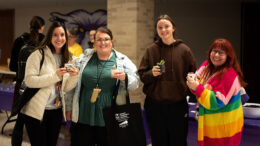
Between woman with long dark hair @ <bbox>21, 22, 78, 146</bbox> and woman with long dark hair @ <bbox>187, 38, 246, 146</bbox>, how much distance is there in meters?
1.08

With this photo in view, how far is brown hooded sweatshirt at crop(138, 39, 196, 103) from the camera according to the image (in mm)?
2334

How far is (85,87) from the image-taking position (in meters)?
2.44

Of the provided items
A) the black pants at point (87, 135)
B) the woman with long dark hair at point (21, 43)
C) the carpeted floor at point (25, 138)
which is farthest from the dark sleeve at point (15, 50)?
the black pants at point (87, 135)

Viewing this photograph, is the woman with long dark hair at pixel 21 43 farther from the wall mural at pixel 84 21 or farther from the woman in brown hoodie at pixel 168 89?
the wall mural at pixel 84 21

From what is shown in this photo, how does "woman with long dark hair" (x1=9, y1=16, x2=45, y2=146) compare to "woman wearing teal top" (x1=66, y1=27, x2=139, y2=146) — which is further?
"woman with long dark hair" (x1=9, y1=16, x2=45, y2=146)

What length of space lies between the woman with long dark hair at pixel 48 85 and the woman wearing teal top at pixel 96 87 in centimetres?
12

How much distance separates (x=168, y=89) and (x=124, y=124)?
1.55 ft

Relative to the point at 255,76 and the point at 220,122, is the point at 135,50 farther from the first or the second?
the point at 255,76

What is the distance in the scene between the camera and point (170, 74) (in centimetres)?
237

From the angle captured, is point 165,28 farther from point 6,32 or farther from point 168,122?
point 6,32

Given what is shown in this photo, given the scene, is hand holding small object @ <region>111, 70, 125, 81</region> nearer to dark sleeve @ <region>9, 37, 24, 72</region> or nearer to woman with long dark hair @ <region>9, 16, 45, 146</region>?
woman with long dark hair @ <region>9, 16, 45, 146</region>

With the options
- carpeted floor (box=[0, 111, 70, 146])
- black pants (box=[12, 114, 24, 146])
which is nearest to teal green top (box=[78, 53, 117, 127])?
black pants (box=[12, 114, 24, 146])

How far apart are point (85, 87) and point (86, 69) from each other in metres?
0.16

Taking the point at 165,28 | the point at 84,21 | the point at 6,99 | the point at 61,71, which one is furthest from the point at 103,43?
the point at 84,21
